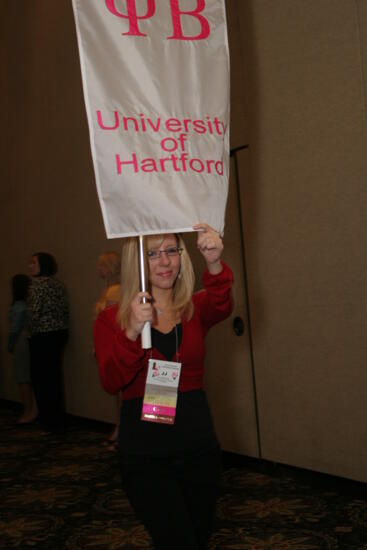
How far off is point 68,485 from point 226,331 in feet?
4.92

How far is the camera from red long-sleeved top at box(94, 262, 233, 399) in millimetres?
1943

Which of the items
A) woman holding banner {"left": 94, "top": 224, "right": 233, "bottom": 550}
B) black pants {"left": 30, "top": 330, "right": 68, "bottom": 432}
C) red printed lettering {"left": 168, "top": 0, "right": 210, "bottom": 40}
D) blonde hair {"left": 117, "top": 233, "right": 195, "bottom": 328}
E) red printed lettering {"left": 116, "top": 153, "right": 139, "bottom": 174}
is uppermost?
red printed lettering {"left": 168, "top": 0, "right": 210, "bottom": 40}

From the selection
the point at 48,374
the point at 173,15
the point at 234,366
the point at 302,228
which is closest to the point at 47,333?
the point at 48,374

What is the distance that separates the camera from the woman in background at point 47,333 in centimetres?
613

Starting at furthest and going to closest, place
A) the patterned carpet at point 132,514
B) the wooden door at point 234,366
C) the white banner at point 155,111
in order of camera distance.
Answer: the wooden door at point 234,366 < the patterned carpet at point 132,514 < the white banner at point 155,111

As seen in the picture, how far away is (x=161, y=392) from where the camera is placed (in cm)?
199

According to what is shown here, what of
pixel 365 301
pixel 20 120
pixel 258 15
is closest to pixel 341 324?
pixel 365 301

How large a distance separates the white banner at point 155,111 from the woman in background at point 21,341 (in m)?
5.12

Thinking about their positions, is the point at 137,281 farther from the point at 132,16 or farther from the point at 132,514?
the point at 132,514

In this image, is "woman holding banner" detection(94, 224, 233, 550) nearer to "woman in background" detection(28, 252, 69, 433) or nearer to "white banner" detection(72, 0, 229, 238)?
"white banner" detection(72, 0, 229, 238)

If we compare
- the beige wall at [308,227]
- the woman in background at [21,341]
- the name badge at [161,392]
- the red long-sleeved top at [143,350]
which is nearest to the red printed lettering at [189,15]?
the red long-sleeved top at [143,350]

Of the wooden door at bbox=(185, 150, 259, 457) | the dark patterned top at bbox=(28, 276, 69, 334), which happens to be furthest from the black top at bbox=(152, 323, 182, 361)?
the dark patterned top at bbox=(28, 276, 69, 334)

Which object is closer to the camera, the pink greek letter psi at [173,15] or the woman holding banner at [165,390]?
the woman holding banner at [165,390]

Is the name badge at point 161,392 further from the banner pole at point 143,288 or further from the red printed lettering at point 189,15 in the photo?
the red printed lettering at point 189,15
